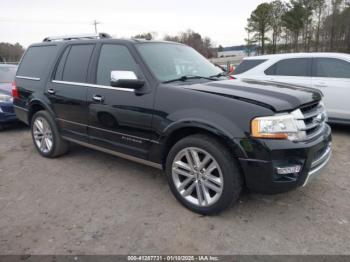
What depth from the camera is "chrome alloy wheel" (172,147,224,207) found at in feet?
9.31

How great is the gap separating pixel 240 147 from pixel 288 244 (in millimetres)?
942

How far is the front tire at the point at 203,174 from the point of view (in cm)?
270

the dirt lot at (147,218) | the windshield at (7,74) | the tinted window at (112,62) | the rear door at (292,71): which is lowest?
the dirt lot at (147,218)

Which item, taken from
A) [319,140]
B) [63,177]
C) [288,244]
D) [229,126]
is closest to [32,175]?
[63,177]

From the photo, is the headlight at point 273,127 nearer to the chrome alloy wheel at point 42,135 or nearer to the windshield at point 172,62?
the windshield at point 172,62

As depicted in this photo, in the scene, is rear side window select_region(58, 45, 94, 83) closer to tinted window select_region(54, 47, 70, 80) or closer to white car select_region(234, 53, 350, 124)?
tinted window select_region(54, 47, 70, 80)

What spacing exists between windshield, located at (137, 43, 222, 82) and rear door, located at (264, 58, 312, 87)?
8.79ft

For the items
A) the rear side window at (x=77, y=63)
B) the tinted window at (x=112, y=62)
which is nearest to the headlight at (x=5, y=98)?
the rear side window at (x=77, y=63)

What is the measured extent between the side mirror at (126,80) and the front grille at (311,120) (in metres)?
1.67

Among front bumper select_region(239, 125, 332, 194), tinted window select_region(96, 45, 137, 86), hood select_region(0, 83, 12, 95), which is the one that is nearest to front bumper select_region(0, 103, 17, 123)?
hood select_region(0, 83, 12, 95)

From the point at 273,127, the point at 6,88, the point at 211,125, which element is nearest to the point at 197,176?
the point at 211,125

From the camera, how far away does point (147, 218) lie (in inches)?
118

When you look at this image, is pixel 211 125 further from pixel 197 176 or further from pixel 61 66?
pixel 61 66

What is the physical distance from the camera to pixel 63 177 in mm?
4094
